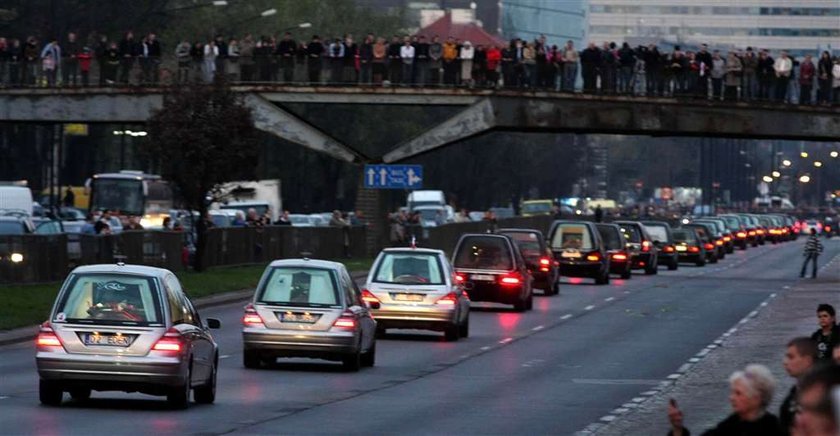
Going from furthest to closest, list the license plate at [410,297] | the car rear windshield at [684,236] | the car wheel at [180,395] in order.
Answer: the car rear windshield at [684,236]
the license plate at [410,297]
the car wheel at [180,395]

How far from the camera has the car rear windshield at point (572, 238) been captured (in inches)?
2224

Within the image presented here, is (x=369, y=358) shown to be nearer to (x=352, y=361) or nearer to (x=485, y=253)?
(x=352, y=361)

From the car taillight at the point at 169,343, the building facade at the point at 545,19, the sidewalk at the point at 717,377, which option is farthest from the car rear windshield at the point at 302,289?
the building facade at the point at 545,19

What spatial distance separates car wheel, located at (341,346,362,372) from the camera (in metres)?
25.5

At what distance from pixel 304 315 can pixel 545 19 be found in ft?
515

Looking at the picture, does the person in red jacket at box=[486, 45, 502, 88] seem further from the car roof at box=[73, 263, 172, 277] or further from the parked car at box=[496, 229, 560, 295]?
the car roof at box=[73, 263, 172, 277]

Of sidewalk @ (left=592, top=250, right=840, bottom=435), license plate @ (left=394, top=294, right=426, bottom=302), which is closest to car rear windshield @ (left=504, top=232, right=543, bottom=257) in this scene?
sidewalk @ (left=592, top=250, right=840, bottom=435)

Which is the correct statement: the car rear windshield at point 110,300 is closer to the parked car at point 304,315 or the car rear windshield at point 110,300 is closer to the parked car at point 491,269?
the parked car at point 304,315

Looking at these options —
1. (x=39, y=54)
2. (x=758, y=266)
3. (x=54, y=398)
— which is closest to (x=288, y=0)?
(x=758, y=266)

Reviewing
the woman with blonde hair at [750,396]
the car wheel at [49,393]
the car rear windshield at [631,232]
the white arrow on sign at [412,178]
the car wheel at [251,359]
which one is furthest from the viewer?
the car rear windshield at [631,232]

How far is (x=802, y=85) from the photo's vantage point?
202 feet

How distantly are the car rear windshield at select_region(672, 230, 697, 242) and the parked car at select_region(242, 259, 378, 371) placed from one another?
53.7 metres

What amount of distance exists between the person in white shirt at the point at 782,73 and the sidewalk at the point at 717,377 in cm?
1425

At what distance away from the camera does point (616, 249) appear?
203 ft
